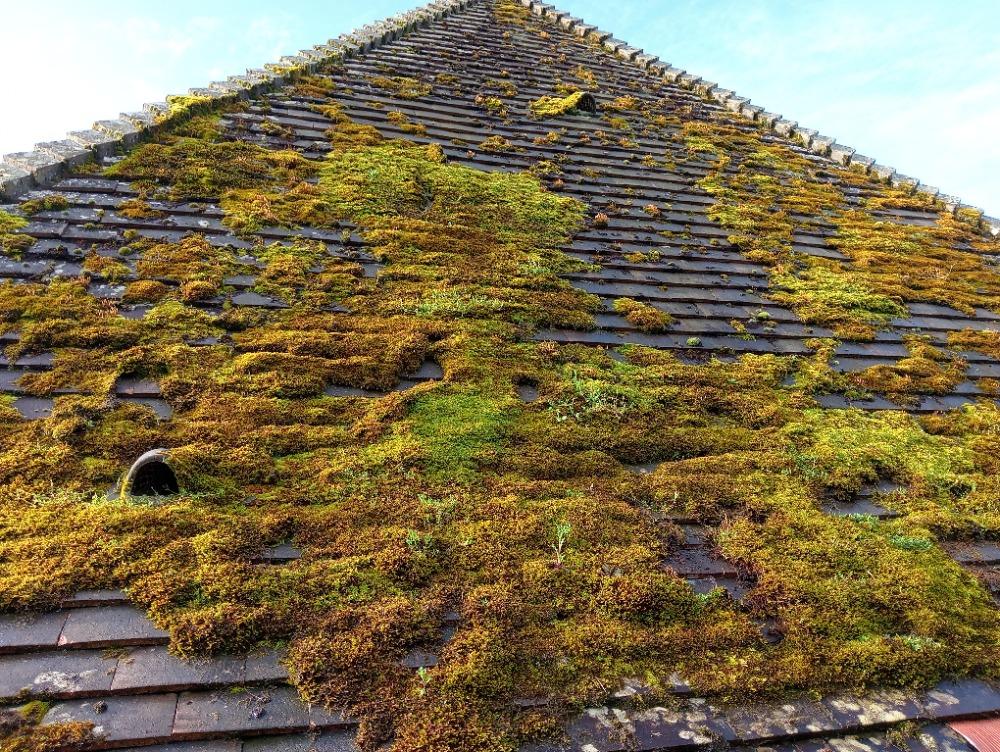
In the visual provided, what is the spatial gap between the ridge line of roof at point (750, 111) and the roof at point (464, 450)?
5.63 feet

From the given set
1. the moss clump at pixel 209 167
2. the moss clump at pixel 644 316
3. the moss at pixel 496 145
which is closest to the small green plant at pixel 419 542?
the moss clump at pixel 644 316

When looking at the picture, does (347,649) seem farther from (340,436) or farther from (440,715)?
(340,436)

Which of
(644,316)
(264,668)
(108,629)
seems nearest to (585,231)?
(644,316)

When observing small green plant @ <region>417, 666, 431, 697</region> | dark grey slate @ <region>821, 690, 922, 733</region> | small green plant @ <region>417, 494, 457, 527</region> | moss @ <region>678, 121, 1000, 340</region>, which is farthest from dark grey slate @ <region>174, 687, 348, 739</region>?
moss @ <region>678, 121, 1000, 340</region>

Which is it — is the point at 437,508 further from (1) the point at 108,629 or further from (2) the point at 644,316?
(2) the point at 644,316

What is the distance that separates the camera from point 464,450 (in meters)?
3.22

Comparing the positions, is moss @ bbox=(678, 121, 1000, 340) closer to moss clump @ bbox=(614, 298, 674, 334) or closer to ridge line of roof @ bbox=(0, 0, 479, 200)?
moss clump @ bbox=(614, 298, 674, 334)

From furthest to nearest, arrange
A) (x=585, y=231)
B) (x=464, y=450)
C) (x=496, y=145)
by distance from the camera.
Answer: (x=496, y=145) < (x=585, y=231) < (x=464, y=450)

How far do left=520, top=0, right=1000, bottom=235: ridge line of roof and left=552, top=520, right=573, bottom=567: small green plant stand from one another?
24.1 feet

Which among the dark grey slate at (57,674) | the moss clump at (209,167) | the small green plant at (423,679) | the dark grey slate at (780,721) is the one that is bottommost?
the dark grey slate at (57,674)

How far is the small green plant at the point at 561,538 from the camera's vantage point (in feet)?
8.76

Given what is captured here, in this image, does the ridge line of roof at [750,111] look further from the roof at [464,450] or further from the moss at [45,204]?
the moss at [45,204]

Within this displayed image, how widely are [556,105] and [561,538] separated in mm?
6225

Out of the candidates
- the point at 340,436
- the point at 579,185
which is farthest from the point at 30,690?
the point at 579,185
